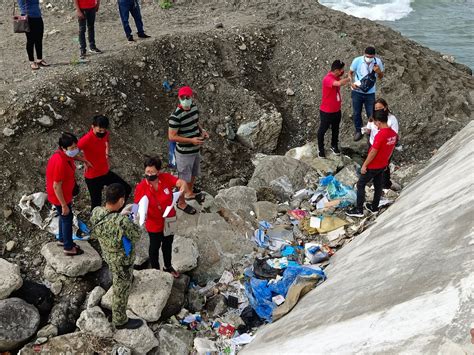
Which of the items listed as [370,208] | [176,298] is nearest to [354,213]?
[370,208]

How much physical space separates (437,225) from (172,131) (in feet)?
10.00

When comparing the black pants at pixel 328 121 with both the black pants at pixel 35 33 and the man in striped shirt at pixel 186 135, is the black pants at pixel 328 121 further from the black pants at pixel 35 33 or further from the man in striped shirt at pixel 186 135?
the black pants at pixel 35 33

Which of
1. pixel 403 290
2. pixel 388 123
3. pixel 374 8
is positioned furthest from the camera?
pixel 374 8

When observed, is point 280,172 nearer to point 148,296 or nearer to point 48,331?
point 148,296

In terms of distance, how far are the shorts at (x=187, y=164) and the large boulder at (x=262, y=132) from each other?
2.40 m

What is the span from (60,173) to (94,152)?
711 mm

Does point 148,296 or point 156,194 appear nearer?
point 156,194

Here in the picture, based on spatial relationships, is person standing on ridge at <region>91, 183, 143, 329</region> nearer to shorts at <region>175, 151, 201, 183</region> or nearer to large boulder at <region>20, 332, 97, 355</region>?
large boulder at <region>20, 332, 97, 355</region>

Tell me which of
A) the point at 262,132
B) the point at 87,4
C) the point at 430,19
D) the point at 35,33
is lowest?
the point at 262,132

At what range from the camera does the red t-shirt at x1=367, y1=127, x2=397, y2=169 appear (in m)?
5.39

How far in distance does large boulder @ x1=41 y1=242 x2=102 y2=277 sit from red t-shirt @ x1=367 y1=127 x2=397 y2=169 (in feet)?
11.5

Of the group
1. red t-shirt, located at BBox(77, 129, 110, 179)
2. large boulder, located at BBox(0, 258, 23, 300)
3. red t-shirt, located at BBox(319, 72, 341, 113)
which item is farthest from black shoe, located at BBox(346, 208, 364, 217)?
large boulder, located at BBox(0, 258, 23, 300)

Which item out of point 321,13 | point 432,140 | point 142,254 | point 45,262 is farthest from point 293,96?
point 45,262

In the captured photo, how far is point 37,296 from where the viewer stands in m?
5.02
